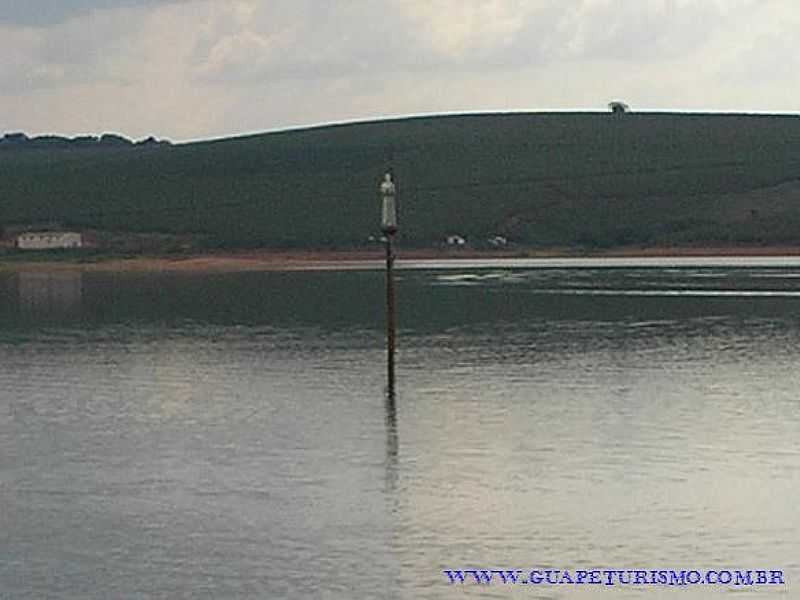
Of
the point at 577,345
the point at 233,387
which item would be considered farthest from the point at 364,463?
the point at 577,345

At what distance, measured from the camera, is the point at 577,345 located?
127 feet

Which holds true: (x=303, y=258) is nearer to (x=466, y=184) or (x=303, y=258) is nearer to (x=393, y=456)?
(x=466, y=184)

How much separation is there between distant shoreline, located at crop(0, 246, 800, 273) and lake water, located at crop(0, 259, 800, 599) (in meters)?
57.5

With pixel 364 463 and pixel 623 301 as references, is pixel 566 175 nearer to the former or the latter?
pixel 623 301

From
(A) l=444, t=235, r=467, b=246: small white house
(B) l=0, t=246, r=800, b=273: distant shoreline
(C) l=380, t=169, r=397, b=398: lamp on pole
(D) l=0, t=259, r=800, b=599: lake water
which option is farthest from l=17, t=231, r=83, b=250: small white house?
(C) l=380, t=169, r=397, b=398: lamp on pole

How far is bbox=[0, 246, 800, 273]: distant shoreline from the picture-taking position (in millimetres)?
103250

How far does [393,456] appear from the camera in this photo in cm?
2242

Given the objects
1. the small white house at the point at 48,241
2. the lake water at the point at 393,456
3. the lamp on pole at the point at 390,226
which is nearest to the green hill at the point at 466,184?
the small white house at the point at 48,241

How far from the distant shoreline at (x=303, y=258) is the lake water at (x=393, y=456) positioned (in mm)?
57521

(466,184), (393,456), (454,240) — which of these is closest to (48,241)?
(454,240)

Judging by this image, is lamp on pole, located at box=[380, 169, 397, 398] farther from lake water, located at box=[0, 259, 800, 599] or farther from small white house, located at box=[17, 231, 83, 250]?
small white house, located at box=[17, 231, 83, 250]

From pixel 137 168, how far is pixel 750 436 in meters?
141

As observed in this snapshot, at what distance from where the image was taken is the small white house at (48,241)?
392 ft

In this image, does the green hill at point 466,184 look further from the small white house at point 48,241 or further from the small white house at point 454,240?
the small white house at point 48,241
